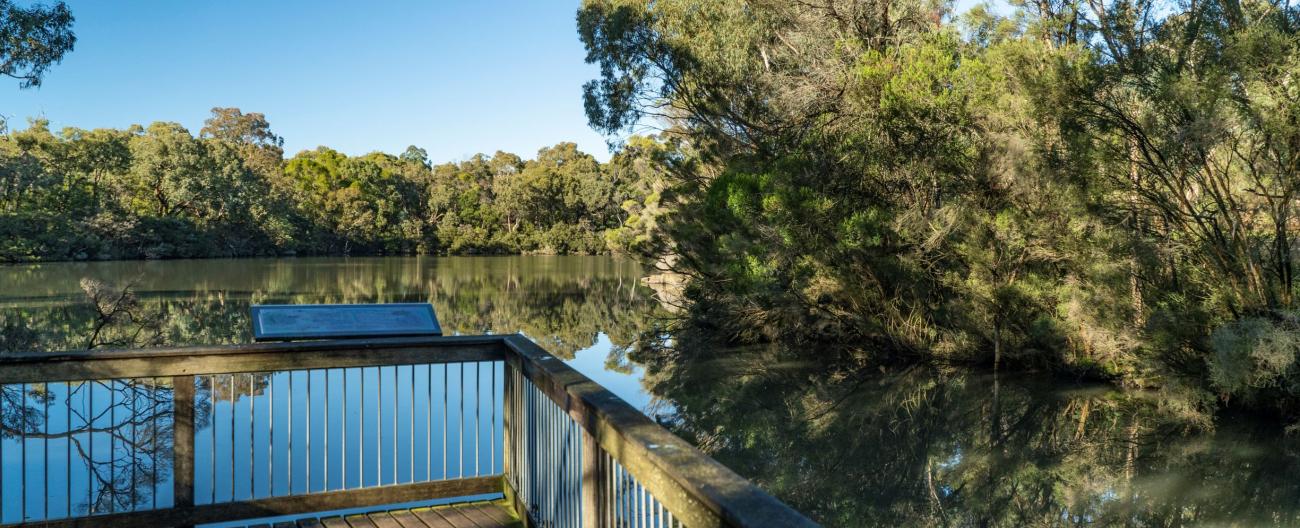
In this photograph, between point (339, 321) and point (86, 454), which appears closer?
point (339, 321)

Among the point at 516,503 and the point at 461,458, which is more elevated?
the point at 461,458

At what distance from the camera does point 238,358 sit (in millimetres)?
Result: 3359

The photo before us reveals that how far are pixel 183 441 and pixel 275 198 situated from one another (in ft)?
154

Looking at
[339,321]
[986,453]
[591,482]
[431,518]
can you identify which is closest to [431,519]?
[431,518]

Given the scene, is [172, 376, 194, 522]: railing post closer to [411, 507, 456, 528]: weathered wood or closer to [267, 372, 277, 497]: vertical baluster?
[267, 372, 277, 497]: vertical baluster

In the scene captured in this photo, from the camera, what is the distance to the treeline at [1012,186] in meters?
7.74

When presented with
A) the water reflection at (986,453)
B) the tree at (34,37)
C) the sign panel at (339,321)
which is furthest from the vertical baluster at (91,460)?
the tree at (34,37)

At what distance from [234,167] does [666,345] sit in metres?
33.5

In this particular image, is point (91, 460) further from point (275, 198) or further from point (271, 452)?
point (275, 198)

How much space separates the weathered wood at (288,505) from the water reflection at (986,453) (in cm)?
302

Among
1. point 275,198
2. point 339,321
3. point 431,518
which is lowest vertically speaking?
point 431,518

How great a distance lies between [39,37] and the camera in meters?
12.0

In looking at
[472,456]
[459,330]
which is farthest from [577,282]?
[472,456]

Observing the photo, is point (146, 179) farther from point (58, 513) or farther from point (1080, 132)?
point (1080, 132)
